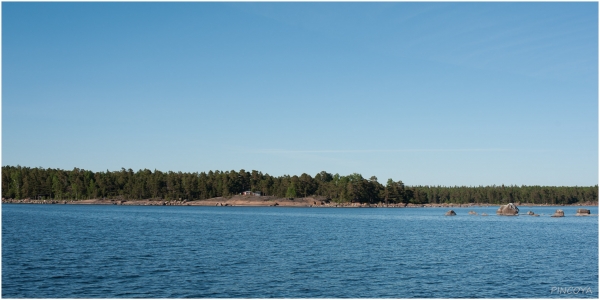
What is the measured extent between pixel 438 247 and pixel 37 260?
152 ft

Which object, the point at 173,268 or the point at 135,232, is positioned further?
the point at 135,232

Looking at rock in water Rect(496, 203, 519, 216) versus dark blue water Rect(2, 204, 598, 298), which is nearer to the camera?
dark blue water Rect(2, 204, 598, 298)

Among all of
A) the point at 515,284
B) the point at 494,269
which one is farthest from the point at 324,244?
the point at 515,284

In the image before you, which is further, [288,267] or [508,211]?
[508,211]

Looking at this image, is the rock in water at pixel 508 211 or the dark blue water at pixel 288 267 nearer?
the dark blue water at pixel 288 267

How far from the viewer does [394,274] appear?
44.2m

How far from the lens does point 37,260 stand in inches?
1933

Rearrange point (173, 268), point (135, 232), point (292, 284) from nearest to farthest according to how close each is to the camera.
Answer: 1. point (292, 284)
2. point (173, 268)
3. point (135, 232)

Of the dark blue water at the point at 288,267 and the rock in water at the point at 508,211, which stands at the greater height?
the dark blue water at the point at 288,267

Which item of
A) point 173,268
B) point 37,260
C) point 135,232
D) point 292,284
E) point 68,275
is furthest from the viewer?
point 135,232

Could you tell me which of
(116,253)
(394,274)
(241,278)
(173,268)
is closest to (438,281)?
(394,274)

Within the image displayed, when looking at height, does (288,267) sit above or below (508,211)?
above

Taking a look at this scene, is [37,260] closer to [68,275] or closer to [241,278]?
[68,275]

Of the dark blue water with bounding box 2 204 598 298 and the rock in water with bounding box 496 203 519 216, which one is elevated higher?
the dark blue water with bounding box 2 204 598 298
